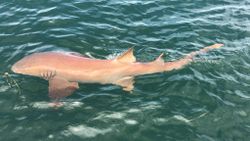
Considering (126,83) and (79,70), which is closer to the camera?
(79,70)

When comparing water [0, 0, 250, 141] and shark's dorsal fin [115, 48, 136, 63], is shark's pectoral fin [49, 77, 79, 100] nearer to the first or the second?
water [0, 0, 250, 141]

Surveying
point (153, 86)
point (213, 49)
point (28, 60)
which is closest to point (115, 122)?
point (153, 86)

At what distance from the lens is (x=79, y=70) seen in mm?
9688

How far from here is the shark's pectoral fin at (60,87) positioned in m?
9.24

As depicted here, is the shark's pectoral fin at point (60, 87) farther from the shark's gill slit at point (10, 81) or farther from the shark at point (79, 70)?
the shark's gill slit at point (10, 81)

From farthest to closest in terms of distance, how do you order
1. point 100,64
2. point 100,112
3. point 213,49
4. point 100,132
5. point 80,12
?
point 80,12 < point 213,49 < point 100,64 < point 100,112 < point 100,132

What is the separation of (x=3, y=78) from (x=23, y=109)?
62.3 inches

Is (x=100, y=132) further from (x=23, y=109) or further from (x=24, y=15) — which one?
(x=24, y=15)

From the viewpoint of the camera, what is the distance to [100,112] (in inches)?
352

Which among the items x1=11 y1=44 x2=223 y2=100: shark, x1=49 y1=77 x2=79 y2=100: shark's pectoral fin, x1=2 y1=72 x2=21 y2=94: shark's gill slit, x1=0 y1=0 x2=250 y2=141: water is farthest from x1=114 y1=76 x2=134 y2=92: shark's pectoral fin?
x1=2 y1=72 x2=21 y2=94: shark's gill slit

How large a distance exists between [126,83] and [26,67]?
2660mm

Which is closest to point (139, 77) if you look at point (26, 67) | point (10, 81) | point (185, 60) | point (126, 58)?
point (126, 58)

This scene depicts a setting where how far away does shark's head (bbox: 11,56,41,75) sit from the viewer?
393 inches

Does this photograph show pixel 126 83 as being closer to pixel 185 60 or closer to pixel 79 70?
pixel 79 70
